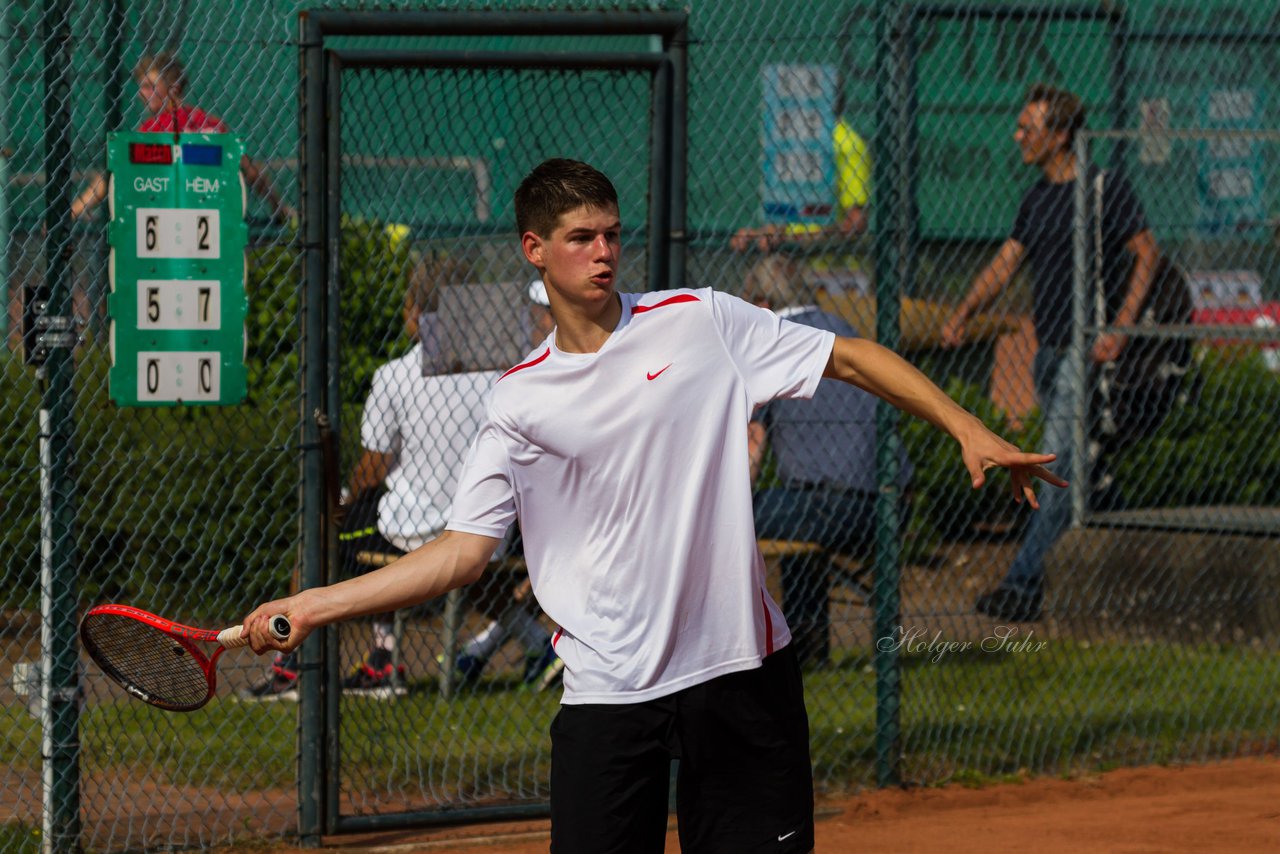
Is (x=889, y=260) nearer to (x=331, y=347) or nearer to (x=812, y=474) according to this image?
(x=812, y=474)

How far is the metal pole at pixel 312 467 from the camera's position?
546 centimetres

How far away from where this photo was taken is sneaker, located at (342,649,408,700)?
19.9 feet

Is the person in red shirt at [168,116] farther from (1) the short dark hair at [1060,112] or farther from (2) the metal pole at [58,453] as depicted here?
(1) the short dark hair at [1060,112]

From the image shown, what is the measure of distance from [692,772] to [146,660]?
4.27 feet

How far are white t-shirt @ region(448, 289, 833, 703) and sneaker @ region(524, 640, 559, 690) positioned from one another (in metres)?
3.43

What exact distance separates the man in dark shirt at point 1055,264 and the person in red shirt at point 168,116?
3.22 m

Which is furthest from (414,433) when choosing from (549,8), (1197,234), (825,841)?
(1197,234)

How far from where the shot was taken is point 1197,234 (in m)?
8.12

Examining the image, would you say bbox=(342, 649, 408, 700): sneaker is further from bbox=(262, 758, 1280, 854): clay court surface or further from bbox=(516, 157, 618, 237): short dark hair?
bbox=(516, 157, 618, 237): short dark hair

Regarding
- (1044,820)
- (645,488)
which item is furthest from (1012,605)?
(645,488)

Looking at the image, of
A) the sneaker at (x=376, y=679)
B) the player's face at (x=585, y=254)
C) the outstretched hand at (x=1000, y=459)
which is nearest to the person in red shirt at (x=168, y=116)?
the sneaker at (x=376, y=679)

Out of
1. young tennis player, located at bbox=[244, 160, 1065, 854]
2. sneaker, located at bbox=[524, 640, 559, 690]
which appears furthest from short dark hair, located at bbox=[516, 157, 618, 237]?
sneaker, located at bbox=[524, 640, 559, 690]

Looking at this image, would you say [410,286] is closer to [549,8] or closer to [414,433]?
[414,433]

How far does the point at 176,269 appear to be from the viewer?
17.4ft
